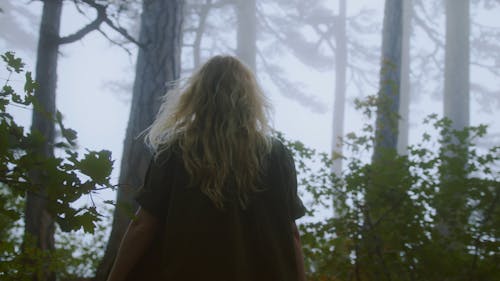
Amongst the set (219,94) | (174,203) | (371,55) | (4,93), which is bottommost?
(174,203)

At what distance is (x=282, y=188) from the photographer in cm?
184

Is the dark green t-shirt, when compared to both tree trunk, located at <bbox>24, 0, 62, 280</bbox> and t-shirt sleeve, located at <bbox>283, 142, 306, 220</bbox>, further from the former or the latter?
tree trunk, located at <bbox>24, 0, 62, 280</bbox>

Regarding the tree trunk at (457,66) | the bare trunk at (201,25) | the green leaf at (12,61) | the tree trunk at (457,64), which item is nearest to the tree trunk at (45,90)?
the green leaf at (12,61)

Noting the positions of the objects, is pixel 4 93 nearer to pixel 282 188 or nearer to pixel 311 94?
pixel 282 188

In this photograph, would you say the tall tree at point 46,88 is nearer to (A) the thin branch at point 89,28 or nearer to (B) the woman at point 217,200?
(A) the thin branch at point 89,28

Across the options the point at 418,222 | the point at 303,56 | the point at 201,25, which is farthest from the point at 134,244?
the point at 303,56

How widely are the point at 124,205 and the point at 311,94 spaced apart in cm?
2426

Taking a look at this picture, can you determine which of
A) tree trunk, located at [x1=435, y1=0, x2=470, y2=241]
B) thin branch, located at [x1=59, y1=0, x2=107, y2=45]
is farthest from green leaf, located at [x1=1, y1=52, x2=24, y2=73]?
tree trunk, located at [x1=435, y1=0, x2=470, y2=241]

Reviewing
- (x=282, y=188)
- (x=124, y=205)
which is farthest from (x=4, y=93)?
(x=282, y=188)

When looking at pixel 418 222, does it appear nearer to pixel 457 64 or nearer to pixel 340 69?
pixel 457 64

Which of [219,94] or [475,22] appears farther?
[475,22]

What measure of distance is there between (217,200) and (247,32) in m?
15.7

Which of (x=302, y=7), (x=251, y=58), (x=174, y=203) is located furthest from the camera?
(x=302, y=7)

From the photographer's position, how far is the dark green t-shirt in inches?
67.4
